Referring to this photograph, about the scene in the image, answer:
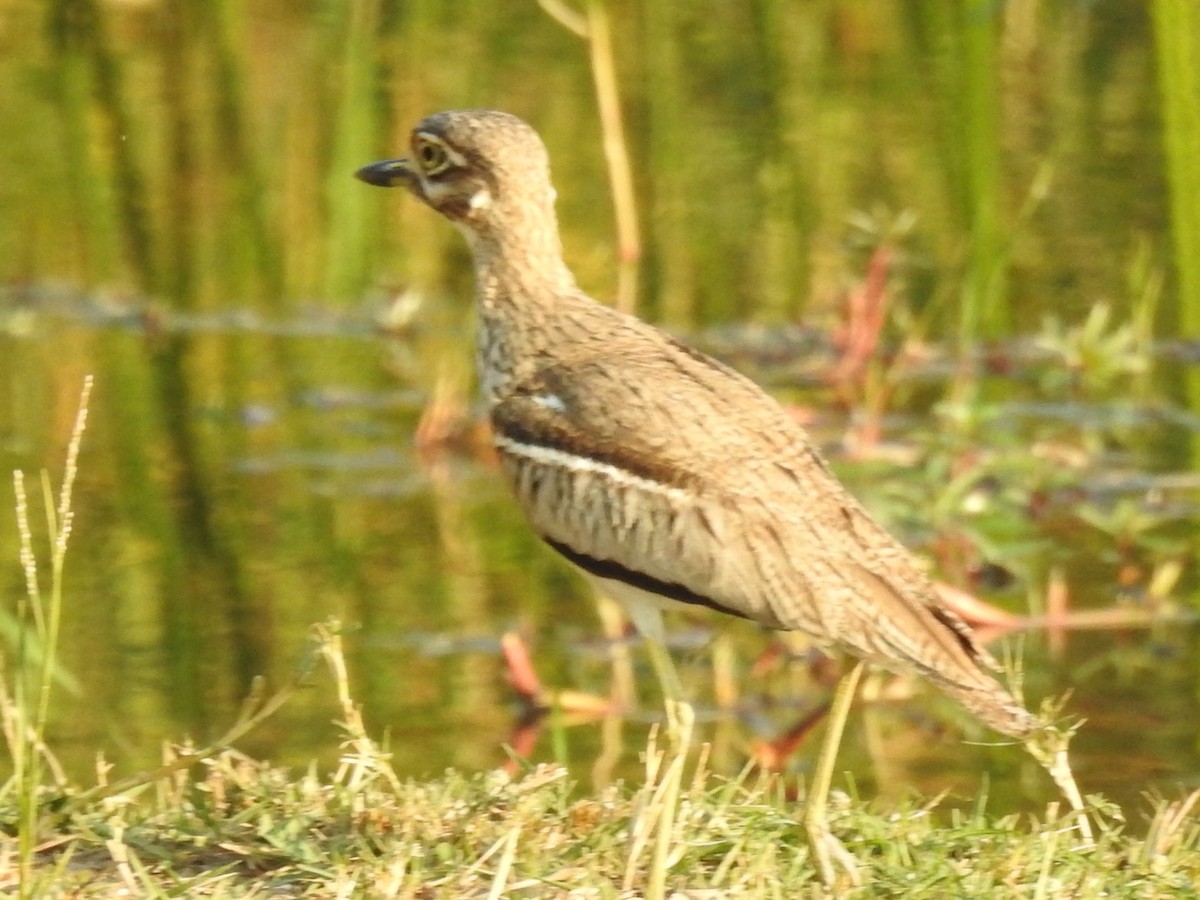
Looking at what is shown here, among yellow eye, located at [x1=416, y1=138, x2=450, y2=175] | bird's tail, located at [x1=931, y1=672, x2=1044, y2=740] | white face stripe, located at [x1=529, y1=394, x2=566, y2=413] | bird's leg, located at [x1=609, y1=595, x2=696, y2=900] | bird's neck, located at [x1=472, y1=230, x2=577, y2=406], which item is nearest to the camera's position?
bird's leg, located at [x1=609, y1=595, x2=696, y2=900]

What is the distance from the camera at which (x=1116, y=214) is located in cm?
1050

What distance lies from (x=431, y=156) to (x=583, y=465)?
3.27 feet

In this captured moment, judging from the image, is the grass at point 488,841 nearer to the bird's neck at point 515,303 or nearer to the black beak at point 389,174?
the bird's neck at point 515,303

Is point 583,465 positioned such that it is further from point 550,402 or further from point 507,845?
point 507,845

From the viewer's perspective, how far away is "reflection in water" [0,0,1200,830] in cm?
655

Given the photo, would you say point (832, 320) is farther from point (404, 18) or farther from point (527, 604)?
point (404, 18)

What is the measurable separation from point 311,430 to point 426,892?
4443mm

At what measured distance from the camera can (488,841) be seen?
4137mm

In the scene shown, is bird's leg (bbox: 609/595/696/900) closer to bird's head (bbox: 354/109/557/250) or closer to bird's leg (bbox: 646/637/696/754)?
bird's leg (bbox: 646/637/696/754)

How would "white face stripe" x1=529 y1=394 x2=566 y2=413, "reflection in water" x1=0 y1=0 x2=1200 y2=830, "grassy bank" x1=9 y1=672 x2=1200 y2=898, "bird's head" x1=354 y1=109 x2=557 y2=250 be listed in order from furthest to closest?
"reflection in water" x1=0 y1=0 x2=1200 y2=830 < "bird's head" x1=354 y1=109 x2=557 y2=250 < "white face stripe" x1=529 y1=394 x2=566 y2=413 < "grassy bank" x1=9 y1=672 x2=1200 y2=898

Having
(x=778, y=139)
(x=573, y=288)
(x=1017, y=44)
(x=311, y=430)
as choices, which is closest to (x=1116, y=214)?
(x=778, y=139)

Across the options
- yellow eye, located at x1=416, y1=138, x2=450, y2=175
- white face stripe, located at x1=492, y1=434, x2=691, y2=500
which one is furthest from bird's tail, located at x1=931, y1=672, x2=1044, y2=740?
yellow eye, located at x1=416, y1=138, x2=450, y2=175

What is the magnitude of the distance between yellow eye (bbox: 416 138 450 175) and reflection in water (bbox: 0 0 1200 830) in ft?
3.45

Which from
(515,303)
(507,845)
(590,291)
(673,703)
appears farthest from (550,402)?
(590,291)
